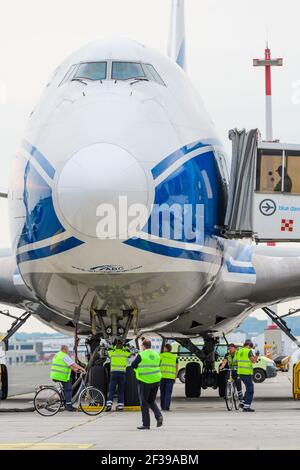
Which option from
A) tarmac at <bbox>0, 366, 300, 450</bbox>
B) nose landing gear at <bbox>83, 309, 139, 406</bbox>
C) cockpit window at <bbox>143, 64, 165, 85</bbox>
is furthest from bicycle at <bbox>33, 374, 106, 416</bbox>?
cockpit window at <bbox>143, 64, 165, 85</bbox>

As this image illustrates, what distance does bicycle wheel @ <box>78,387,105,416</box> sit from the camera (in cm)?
1802

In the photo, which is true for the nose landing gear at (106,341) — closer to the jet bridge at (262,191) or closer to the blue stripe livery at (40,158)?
the jet bridge at (262,191)

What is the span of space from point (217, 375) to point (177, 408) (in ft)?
19.1

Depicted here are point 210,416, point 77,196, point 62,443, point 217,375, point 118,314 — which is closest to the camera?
point 62,443

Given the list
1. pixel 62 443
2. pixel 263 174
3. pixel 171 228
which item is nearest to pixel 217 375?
pixel 263 174

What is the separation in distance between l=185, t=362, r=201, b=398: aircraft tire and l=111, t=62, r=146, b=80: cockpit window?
31.9ft

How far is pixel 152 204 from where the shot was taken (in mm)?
16500

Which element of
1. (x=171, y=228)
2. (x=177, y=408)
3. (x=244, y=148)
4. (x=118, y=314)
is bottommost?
(x=177, y=408)

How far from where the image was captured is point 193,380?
87.2 ft

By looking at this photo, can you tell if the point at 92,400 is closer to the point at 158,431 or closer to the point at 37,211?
the point at 37,211

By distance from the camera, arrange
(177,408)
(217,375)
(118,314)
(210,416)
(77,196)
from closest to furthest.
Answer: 1. (77,196)
2. (210,416)
3. (118,314)
4. (177,408)
5. (217,375)

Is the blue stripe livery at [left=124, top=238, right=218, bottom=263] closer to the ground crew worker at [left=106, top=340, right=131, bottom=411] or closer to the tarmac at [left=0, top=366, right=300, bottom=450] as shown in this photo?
the ground crew worker at [left=106, top=340, right=131, bottom=411]

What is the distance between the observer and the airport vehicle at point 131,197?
16.4m

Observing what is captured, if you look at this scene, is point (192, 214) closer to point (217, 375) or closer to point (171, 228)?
point (171, 228)
